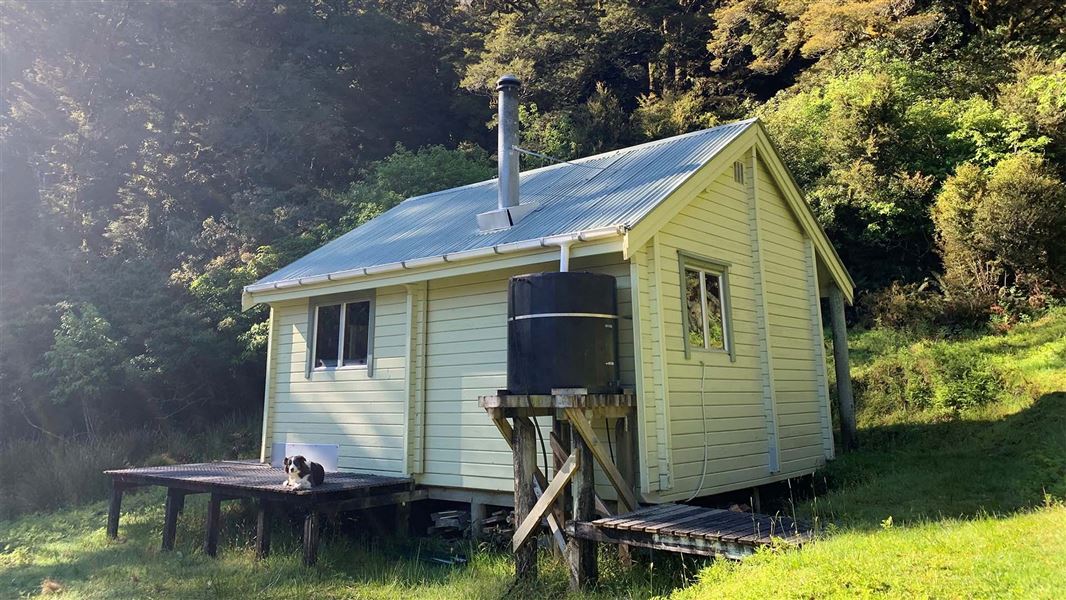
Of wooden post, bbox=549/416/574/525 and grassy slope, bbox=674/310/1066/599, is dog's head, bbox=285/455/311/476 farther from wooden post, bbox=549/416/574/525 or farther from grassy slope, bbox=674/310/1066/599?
grassy slope, bbox=674/310/1066/599

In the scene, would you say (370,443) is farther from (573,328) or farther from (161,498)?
(161,498)

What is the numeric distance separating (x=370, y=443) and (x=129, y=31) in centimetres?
2232

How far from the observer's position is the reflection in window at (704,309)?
807cm

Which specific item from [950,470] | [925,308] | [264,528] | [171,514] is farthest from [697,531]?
[925,308]

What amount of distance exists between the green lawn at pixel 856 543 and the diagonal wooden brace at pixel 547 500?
1.57 feet

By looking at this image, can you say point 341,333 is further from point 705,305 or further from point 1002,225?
point 1002,225

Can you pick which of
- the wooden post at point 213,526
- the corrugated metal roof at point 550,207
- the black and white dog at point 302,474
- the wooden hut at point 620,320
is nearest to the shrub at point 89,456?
the wooden hut at point 620,320

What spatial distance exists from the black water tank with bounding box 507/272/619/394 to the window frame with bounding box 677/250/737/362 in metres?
1.47

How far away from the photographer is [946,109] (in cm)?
1673

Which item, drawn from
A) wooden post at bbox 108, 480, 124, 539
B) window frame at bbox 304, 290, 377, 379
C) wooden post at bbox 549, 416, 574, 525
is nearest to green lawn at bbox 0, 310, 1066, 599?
wooden post at bbox 108, 480, 124, 539

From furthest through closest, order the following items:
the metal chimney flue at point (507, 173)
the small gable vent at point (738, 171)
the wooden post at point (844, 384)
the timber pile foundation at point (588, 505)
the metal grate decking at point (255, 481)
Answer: the wooden post at point (844, 384) < the small gable vent at point (738, 171) < the metal chimney flue at point (507, 173) < the metal grate decking at point (255, 481) < the timber pile foundation at point (588, 505)

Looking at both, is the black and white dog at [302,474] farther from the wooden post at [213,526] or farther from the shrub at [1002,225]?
the shrub at [1002,225]

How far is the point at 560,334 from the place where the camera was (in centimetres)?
636

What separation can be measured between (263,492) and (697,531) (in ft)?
16.5
